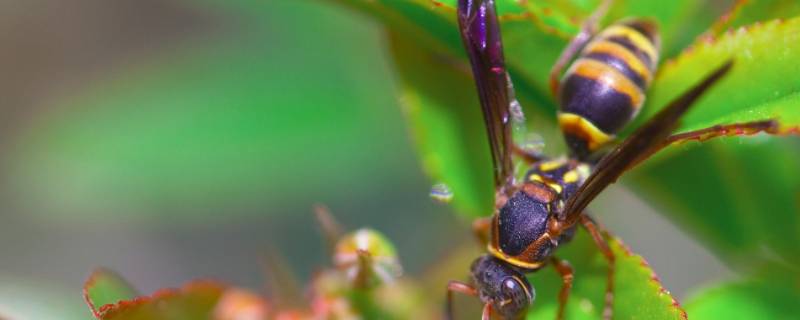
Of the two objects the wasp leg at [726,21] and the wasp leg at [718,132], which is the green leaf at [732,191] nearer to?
the wasp leg at [726,21]

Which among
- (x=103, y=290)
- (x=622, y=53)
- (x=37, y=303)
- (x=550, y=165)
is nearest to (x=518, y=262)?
(x=550, y=165)

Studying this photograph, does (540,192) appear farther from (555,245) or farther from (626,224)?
(626,224)

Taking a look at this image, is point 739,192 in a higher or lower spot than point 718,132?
lower

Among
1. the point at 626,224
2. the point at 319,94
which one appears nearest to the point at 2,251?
the point at 319,94

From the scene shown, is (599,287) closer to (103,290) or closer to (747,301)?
(747,301)

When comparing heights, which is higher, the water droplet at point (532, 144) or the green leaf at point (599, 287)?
the water droplet at point (532, 144)

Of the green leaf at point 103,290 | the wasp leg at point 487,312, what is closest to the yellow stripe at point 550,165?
the wasp leg at point 487,312

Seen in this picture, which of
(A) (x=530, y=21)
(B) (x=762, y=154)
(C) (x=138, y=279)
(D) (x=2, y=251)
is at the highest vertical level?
(A) (x=530, y=21)
